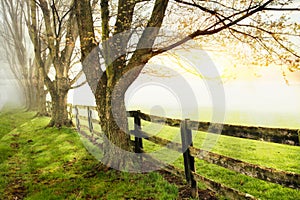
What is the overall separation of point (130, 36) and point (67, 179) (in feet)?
13.8

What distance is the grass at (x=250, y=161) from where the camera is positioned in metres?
5.15

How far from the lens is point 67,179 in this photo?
259 inches

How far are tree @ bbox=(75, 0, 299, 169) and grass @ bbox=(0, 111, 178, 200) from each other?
2.54ft

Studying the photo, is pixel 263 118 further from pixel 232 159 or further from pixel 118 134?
pixel 232 159

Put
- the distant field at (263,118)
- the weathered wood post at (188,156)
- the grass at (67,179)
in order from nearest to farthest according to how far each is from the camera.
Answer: the weathered wood post at (188,156), the grass at (67,179), the distant field at (263,118)

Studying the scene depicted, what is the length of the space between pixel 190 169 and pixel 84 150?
5.58 m

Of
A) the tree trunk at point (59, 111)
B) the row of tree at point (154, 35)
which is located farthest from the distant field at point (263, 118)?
the row of tree at point (154, 35)

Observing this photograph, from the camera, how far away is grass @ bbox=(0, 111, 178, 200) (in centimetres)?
546

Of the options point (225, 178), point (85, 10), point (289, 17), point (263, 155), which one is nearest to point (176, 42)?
point (289, 17)

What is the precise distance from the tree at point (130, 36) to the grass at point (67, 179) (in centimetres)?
77

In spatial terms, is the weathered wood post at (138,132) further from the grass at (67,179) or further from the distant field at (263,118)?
the distant field at (263,118)

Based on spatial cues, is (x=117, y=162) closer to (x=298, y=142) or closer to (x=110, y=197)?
(x=110, y=197)

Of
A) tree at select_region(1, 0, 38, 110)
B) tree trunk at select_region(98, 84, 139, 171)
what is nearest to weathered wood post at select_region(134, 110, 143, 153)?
tree trunk at select_region(98, 84, 139, 171)

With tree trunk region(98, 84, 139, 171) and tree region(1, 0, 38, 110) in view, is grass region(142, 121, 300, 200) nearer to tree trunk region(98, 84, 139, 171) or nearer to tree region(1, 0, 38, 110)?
tree trunk region(98, 84, 139, 171)
